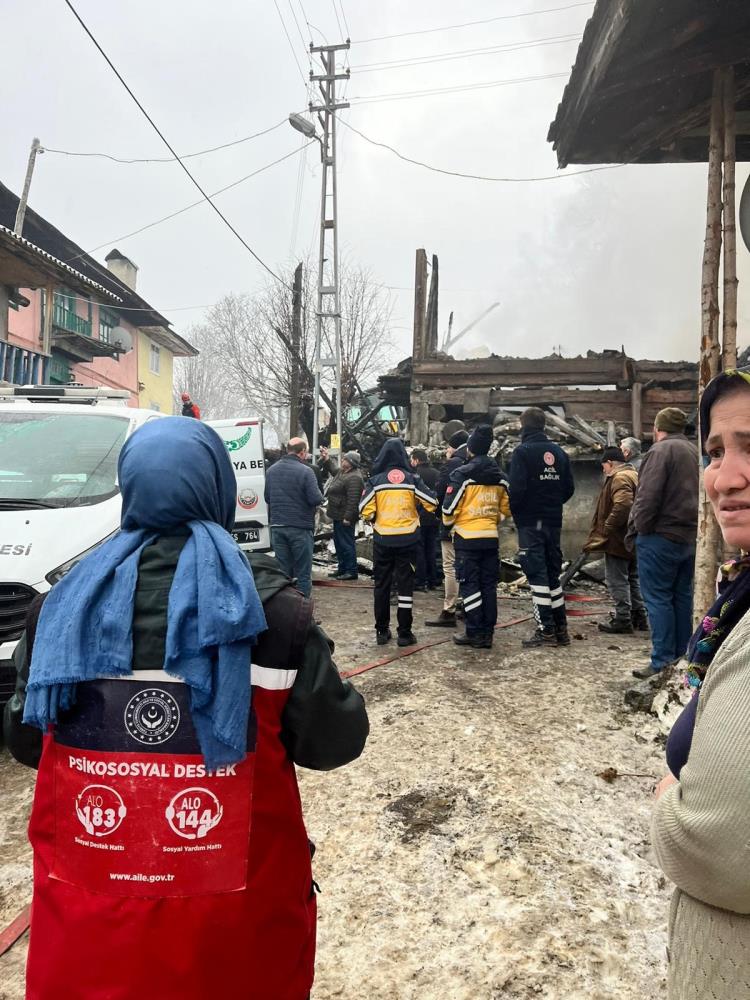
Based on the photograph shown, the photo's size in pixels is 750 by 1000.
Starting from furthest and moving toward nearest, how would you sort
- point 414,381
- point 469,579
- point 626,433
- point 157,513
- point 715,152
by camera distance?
point 414,381, point 626,433, point 469,579, point 715,152, point 157,513

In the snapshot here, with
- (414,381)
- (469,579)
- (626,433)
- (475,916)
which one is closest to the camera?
(475,916)

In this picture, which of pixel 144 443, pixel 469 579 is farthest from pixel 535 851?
pixel 469 579

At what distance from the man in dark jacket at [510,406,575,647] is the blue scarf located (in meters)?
5.18

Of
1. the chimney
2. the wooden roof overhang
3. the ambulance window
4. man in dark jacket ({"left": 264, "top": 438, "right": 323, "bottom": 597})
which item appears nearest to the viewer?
the wooden roof overhang

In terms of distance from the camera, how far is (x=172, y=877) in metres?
1.31

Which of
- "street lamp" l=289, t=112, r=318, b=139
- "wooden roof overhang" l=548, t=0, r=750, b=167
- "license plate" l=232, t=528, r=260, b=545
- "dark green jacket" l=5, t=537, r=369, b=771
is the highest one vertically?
"street lamp" l=289, t=112, r=318, b=139

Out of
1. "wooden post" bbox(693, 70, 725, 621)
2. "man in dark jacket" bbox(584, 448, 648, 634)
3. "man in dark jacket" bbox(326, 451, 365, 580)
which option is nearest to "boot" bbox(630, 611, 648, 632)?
"man in dark jacket" bbox(584, 448, 648, 634)

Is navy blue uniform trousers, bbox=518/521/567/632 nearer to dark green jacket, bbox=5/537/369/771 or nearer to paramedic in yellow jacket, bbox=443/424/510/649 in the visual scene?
paramedic in yellow jacket, bbox=443/424/510/649

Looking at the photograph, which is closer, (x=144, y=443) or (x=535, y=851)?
(x=144, y=443)

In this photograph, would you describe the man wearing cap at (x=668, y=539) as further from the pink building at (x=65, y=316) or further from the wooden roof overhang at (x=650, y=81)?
the pink building at (x=65, y=316)

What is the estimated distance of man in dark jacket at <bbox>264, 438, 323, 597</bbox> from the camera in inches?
301

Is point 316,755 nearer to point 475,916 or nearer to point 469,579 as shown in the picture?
point 475,916

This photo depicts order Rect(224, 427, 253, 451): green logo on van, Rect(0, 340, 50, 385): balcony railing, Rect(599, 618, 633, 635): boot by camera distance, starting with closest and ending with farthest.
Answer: Rect(599, 618, 633, 635): boot
Rect(224, 427, 253, 451): green logo on van
Rect(0, 340, 50, 385): balcony railing

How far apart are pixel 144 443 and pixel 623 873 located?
2614 mm
